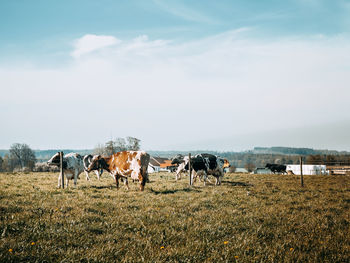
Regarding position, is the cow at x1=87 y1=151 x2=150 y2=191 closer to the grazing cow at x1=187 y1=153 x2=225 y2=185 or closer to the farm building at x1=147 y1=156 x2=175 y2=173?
the grazing cow at x1=187 y1=153 x2=225 y2=185

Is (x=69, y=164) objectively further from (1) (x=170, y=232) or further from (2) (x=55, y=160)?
(1) (x=170, y=232)

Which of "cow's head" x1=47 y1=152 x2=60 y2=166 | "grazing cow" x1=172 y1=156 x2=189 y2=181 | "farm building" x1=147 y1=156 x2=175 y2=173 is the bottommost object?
"farm building" x1=147 y1=156 x2=175 y2=173

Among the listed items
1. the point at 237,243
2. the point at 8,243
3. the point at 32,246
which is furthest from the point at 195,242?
the point at 8,243

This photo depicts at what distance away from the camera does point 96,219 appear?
7762 millimetres

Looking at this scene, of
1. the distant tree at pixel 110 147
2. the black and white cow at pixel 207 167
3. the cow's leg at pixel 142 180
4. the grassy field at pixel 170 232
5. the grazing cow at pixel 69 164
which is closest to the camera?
the grassy field at pixel 170 232

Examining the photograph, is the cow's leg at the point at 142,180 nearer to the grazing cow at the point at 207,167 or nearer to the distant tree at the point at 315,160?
the grazing cow at the point at 207,167

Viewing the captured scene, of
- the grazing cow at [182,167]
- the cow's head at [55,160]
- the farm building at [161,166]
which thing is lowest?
the farm building at [161,166]

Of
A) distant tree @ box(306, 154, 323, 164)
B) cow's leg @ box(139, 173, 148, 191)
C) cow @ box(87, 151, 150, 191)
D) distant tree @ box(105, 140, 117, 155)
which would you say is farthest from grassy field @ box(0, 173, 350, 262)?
distant tree @ box(105, 140, 117, 155)

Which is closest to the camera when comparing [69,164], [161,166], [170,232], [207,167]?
[170,232]

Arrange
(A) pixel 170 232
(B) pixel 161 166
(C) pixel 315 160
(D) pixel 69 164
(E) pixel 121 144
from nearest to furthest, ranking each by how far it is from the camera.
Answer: (A) pixel 170 232 < (D) pixel 69 164 < (C) pixel 315 160 < (E) pixel 121 144 < (B) pixel 161 166

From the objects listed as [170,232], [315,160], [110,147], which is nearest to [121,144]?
[110,147]

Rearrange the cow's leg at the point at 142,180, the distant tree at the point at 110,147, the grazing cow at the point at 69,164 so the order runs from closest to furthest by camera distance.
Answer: the cow's leg at the point at 142,180 < the grazing cow at the point at 69,164 < the distant tree at the point at 110,147

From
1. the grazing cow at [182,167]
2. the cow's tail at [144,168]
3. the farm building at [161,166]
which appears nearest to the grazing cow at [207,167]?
the grazing cow at [182,167]

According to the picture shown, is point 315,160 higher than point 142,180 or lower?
lower
